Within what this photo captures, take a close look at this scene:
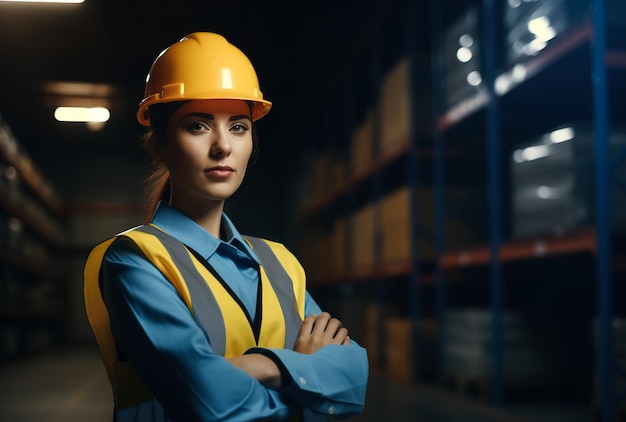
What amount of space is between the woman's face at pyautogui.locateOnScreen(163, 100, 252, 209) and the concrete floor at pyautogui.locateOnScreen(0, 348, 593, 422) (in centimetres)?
378

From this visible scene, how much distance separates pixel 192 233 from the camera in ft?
5.50

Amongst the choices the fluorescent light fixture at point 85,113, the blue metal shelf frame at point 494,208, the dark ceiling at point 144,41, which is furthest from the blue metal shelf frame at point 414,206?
the fluorescent light fixture at point 85,113

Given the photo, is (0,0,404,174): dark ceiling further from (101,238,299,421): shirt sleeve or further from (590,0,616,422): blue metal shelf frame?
(101,238,299,421): shirt sleeve

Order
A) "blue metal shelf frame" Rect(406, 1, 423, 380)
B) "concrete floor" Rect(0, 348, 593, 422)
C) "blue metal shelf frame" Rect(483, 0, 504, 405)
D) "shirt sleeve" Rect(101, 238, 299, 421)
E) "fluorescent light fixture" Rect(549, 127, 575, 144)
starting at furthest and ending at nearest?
"blue metal shelf frame" Rect(406, 1, 423, 380)
"blue metal shelf frame" Rect(483, 0, 504, 405)
"concrete floor" Rect(0, 348, 593, 422)
"fluorescent light fixture" Rect(549, 127, 575, 144)
"shirt sleeve" Rect(101, 238, 299, 421)

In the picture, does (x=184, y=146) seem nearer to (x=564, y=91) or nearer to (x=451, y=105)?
(x=564, y=91)

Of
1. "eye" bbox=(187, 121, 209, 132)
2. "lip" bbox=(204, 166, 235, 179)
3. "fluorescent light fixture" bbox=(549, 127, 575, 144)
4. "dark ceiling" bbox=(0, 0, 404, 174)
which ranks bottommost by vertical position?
"lip" bbox=(204, 166, 235, 179)

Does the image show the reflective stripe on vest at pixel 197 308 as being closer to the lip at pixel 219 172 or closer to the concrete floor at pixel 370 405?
the lip at pixel 219 172

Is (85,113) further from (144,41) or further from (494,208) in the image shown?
(494,208)

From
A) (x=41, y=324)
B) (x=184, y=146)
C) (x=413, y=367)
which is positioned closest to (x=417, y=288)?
(x=413, y=367)

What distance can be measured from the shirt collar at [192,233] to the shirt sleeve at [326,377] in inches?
10.3

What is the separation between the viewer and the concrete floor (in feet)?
17.4

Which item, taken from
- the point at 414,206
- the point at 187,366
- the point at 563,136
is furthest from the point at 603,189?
the point at 414,206

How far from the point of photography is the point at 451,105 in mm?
6742

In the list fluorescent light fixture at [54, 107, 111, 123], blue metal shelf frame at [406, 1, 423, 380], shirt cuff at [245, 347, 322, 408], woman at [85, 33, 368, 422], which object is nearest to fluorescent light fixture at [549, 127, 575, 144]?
blue metal shelf frame at [406, 1, 423, 380]
